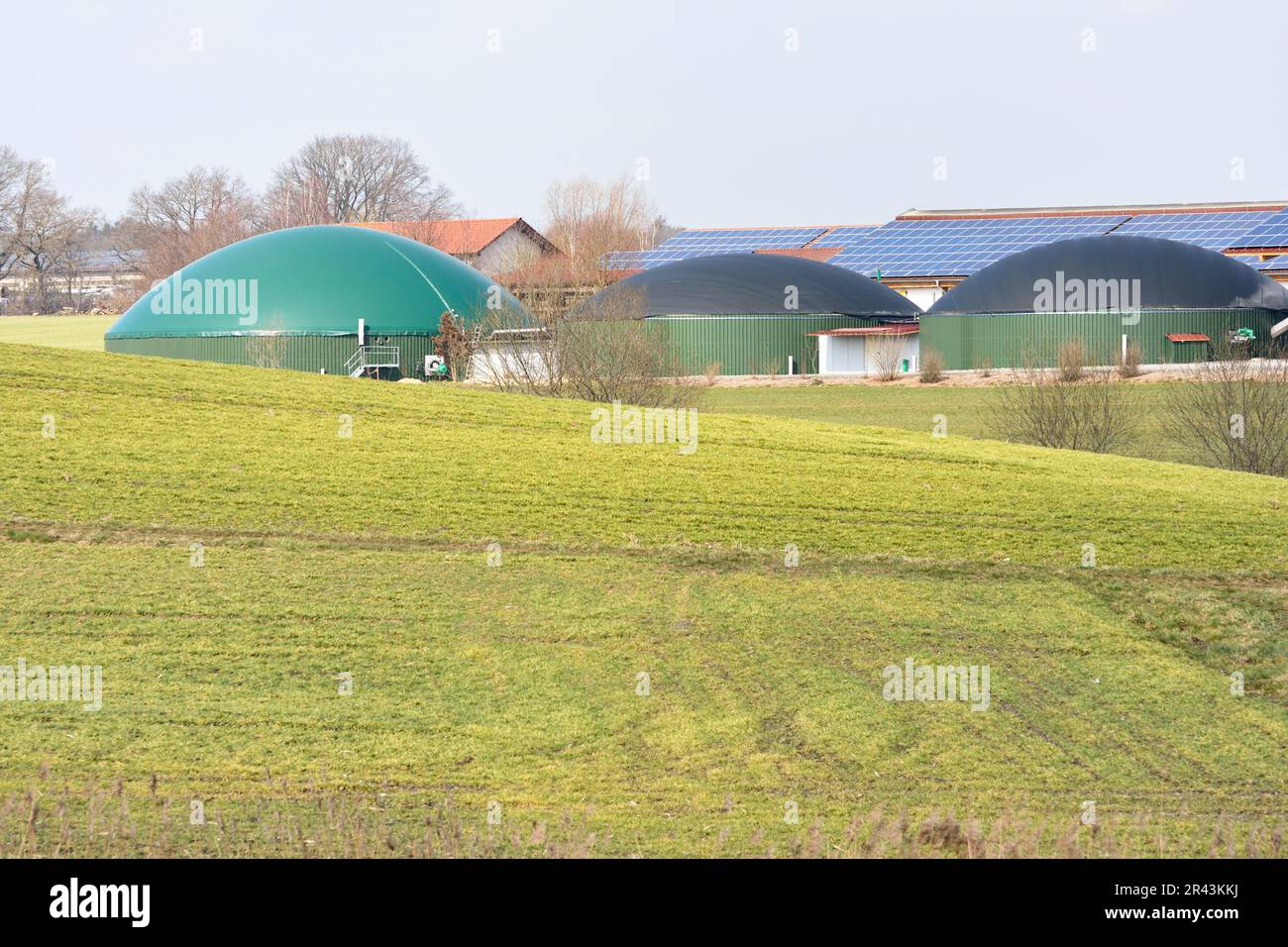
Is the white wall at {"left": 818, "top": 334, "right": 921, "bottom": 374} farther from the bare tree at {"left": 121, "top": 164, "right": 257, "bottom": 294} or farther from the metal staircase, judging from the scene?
the bare tree at {"left": 121, "top": 164, "right": 257, "bottom": 294}

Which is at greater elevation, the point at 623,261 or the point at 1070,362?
the point at 623,261

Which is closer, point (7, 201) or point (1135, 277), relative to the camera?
point (1135, 277)

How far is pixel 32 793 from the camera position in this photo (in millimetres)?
8930

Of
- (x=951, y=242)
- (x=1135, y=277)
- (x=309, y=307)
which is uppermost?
(x=951, y=242)

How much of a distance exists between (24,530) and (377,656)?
6649 millimetres

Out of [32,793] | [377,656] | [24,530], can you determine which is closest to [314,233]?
[24,530]

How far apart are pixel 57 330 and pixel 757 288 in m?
47.9

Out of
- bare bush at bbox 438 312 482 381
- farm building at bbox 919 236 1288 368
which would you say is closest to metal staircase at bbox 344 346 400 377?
bare bush at bbox 438 312 482 381

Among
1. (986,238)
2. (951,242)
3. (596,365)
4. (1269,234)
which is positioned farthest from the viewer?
(951,242)

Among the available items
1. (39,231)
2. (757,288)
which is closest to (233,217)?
(39,231)

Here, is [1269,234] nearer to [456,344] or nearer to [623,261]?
[623,261]

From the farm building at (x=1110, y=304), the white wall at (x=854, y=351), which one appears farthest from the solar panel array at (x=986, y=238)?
the white wall at (x=854, y=351)

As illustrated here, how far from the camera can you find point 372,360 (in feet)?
177

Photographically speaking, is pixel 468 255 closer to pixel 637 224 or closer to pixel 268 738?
pixel 637 224
